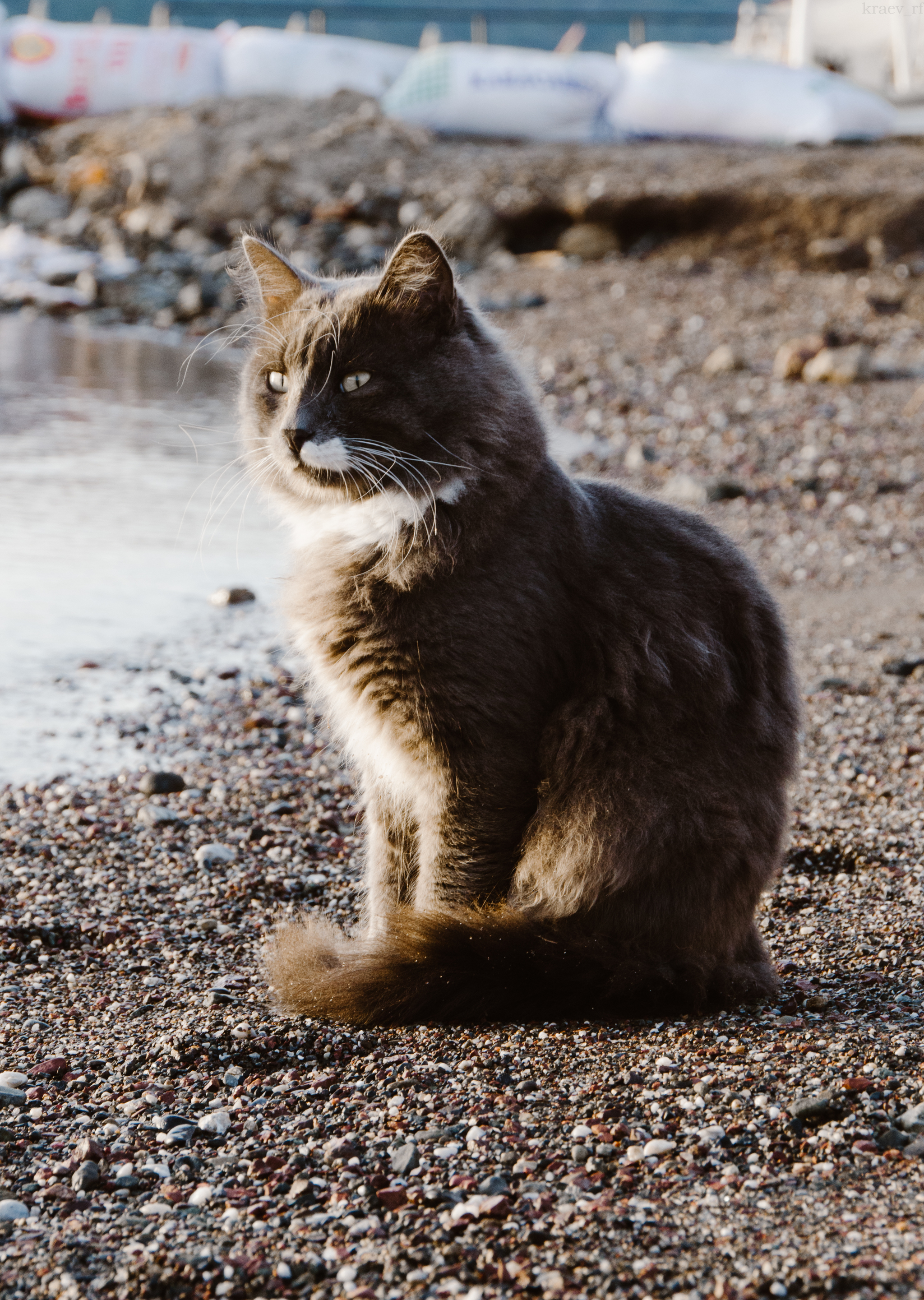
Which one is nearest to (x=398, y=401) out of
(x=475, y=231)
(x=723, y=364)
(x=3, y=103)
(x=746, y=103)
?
(x=723, y=364)

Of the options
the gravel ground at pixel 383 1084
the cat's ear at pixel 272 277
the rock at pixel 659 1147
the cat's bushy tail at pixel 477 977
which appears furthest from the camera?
the cat's ear at pixel 272 277

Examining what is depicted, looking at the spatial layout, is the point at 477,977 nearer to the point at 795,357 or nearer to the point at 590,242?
the point at 795,357

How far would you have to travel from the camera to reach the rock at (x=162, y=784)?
3.86m

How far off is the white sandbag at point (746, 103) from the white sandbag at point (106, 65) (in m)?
6.29

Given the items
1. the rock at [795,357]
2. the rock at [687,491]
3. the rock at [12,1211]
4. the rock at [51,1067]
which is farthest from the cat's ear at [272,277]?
the rock at [795,357]

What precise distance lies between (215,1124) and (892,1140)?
113 centimetres

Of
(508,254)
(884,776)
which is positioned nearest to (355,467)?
(884,776)

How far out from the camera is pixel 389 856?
117 inches

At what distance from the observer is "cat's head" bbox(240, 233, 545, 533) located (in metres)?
2.61

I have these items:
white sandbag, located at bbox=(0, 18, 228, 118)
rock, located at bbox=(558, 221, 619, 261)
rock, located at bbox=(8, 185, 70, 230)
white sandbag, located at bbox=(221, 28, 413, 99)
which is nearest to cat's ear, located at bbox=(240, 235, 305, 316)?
rock, located at bbox=(558, 221, 619, 261)

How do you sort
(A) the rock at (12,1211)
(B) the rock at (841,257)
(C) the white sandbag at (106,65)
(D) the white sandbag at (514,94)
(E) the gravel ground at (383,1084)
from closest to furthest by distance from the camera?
(E) the gravel ground at (383,1084), (A) the rock at (12,1211), (B) the rock at (841,257), (D) the white sandbag at (514,94), (C) the white sandbag at (106,65)

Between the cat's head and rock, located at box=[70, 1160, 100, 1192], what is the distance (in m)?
1.37

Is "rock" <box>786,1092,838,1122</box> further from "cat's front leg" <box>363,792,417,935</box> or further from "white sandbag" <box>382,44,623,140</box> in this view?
"white sandbag" <box>382,44,623,140</box>

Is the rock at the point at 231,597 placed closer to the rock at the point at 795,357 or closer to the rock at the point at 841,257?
the rock at the point at 795,357
